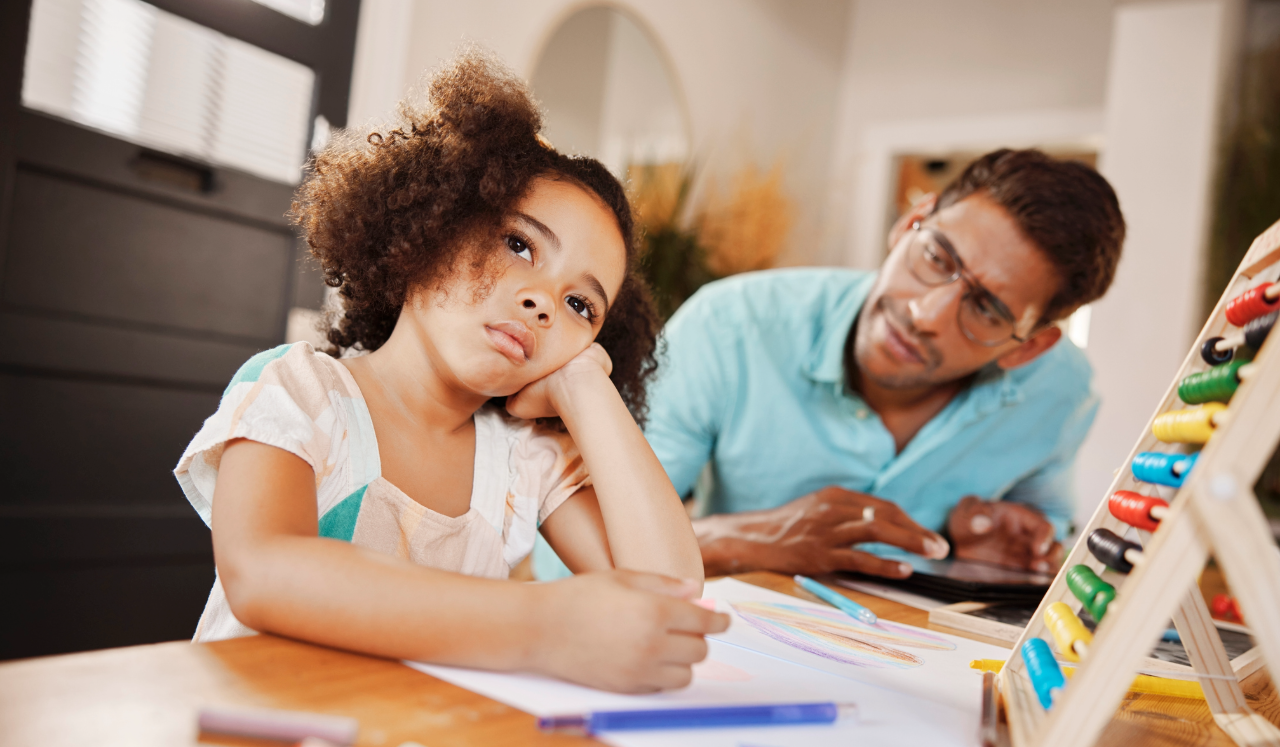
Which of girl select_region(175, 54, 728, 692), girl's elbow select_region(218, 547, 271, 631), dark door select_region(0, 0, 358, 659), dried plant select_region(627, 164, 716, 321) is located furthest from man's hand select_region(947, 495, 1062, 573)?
dried plant select_region(627, 164, 716, 321)

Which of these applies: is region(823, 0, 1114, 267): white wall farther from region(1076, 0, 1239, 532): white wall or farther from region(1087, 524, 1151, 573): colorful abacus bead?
region(1087, 524, 1151, 573): colorful abacus bead

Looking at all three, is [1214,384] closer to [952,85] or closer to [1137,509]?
[1137,509]

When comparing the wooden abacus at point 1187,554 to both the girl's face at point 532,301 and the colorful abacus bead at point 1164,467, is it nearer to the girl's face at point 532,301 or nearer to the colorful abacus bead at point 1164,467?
the colorful abacus bead at point 1164,467

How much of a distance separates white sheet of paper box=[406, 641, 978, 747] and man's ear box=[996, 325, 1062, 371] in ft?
3.87

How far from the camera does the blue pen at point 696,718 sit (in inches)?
18.7

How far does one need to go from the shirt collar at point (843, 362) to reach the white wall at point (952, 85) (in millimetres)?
2899

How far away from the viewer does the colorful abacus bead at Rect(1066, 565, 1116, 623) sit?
2.03 feet

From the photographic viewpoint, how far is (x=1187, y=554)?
0.45 metres

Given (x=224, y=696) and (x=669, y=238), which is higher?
(x=669, y=238)

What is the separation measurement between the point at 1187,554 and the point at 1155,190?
359 centimetres

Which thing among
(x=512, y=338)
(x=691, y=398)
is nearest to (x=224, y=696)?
(x=512, y=338)

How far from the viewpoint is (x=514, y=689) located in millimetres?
537

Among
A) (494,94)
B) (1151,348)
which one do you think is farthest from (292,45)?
(1151,348)

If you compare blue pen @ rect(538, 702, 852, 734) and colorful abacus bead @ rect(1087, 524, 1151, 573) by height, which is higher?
colorful abacus bead @ rect(1087, 524, 1151, 573)
